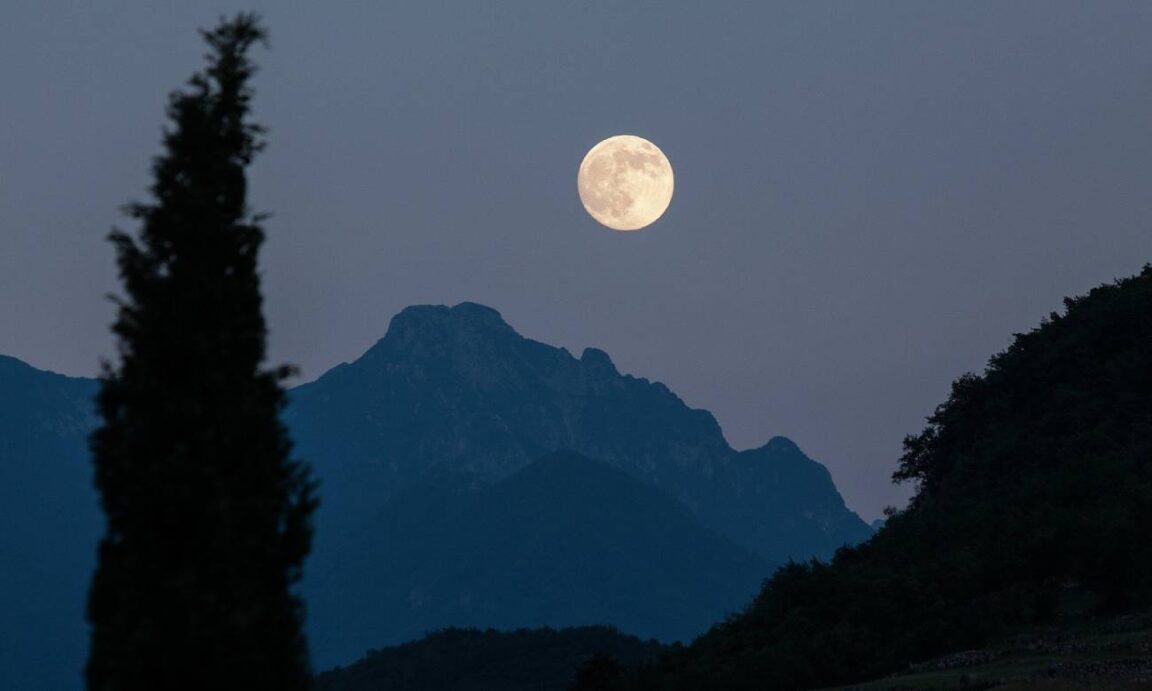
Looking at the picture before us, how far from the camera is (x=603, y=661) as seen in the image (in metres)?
59.7

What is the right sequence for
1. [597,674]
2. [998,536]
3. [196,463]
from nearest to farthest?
[196,463] → [597,674] → [998,536]

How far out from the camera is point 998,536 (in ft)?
213

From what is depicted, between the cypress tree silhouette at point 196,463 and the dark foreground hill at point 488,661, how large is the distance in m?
112

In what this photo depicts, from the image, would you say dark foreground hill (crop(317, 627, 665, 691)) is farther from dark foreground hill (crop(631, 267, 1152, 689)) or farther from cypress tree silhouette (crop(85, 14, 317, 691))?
cypress tree silhouette (crop(85, 14, 317, 691))

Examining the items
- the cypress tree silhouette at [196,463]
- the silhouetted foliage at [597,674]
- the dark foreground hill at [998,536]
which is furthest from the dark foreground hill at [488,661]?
the cypress tree silhouette at [196,463]

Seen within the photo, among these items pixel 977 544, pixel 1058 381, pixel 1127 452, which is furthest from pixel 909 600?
pixel 1058 381

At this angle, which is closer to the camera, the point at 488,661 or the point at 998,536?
the point at 998,536

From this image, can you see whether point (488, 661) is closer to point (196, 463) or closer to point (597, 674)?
point (597, 674)

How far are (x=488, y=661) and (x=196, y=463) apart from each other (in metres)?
132

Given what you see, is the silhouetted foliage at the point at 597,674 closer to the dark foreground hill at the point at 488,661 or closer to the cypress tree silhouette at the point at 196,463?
the cypress tree silhouette at the point at 196,463

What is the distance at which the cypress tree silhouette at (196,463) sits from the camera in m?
18.2

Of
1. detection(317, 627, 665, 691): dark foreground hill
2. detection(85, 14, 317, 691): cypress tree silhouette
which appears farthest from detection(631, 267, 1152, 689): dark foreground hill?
detection(317, 627, 665, 691): dark foreground hill

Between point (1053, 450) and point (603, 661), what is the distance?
35394mm

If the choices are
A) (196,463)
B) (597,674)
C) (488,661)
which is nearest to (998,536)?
(597,674)
